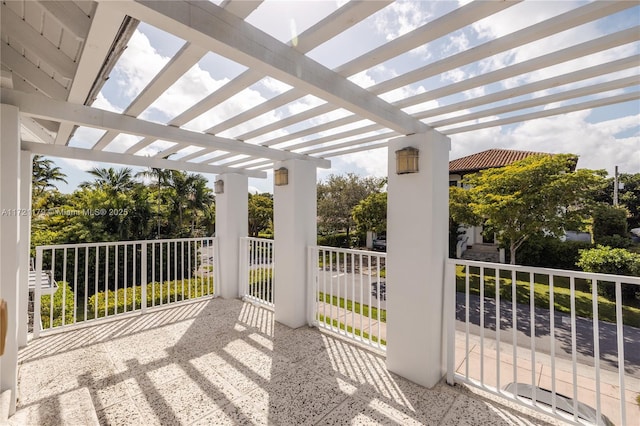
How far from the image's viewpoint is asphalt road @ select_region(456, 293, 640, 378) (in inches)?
186

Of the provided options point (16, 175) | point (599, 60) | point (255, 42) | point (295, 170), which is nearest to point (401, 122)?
point (599, 60)

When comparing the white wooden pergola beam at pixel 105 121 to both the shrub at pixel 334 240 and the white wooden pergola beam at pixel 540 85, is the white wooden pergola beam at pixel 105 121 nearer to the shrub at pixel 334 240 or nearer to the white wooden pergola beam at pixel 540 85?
the white wooden pergola beam at pixel 540 85

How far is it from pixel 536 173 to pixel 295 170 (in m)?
8.29

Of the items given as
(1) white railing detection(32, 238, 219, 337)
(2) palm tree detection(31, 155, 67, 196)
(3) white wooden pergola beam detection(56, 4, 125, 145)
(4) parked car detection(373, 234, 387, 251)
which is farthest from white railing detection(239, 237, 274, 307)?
(2) palm tree detection(31, 155, 67, 196)

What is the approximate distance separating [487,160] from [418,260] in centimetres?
1855

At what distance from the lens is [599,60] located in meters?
1.84

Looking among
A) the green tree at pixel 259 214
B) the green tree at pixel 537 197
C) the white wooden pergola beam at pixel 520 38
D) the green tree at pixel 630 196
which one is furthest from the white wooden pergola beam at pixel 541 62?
the green tree at pixel 630 196

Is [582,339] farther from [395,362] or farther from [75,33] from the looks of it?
[75,33]

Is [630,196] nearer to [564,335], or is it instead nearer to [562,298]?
[562,298]

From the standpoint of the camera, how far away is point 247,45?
1593 millimetres

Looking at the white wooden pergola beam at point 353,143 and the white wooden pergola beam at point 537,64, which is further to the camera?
the white wooden pergola beam at point 353,143

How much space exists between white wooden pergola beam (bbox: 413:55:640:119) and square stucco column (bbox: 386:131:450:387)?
343 mm

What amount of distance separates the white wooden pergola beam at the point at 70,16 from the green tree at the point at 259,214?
57.6 feet

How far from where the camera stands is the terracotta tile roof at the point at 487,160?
1745cm
